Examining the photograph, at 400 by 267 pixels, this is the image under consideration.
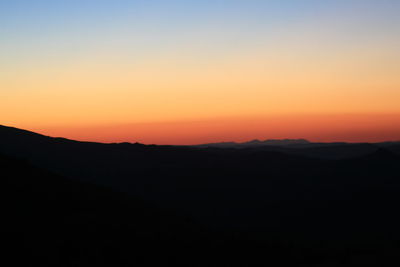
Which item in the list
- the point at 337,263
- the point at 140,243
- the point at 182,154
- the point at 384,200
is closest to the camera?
the point at 337,263

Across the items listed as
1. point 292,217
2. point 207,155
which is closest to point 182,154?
point 207,155

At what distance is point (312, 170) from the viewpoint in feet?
255

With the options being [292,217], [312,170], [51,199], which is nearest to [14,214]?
[51,199]

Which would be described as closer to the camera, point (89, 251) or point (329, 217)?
point (89, 251)

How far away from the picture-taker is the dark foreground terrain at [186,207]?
18188mm

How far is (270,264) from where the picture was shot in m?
18.2

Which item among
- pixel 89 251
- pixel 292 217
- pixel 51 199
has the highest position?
pixel 51 199

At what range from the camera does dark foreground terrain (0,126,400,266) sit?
1819 centimetres

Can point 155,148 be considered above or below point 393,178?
above

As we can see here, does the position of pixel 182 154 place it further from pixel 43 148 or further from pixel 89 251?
pixel 89 251

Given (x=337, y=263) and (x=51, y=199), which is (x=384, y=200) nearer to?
(x=337, y=263)

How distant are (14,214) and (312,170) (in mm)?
65947

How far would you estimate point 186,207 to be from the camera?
47.2 m

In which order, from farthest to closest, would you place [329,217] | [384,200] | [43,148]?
[43,148]
[384,200]
[329,217]
